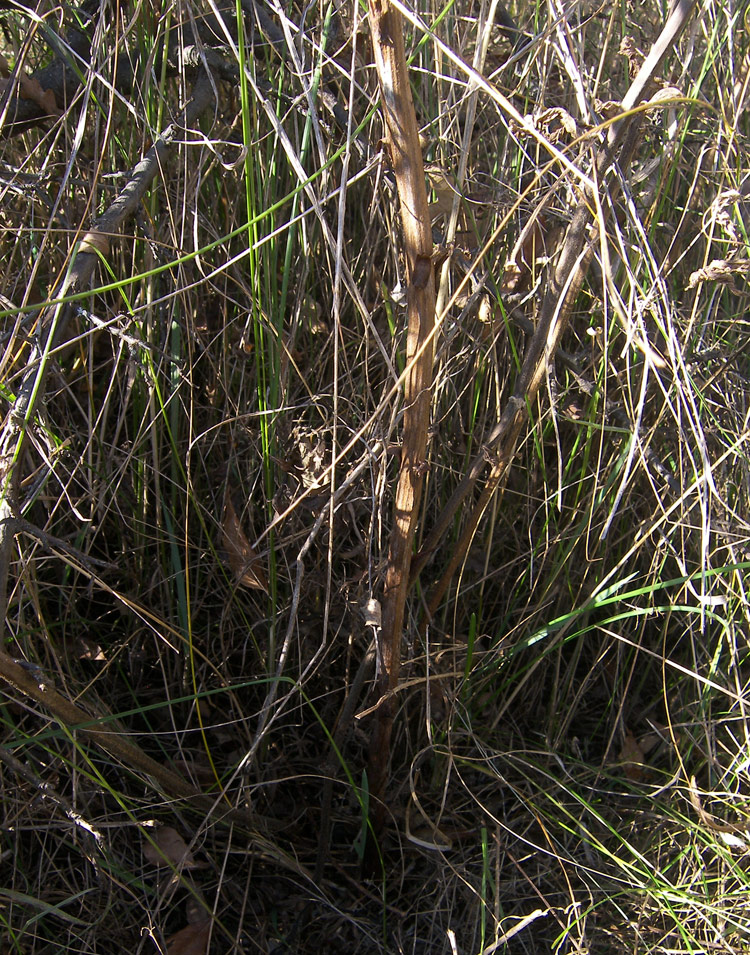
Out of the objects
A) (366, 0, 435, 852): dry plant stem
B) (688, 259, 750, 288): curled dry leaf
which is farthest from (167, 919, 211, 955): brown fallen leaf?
(688, 259, 750, 288): curled dry leaf

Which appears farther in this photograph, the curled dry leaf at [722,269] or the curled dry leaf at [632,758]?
the curled dry leaf at [632,758]

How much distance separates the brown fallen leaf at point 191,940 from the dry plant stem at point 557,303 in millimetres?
574

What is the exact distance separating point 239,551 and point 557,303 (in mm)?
619

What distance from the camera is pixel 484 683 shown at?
126cm

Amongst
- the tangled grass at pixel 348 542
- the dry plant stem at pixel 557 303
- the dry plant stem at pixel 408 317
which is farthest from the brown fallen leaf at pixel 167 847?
the dry plant stem at pixel 557 303

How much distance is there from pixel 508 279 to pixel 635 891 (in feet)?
2.93

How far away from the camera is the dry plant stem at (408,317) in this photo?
75 cm

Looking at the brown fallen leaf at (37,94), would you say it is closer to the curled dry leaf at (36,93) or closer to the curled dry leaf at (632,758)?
the curled dry leaf at (36,93)

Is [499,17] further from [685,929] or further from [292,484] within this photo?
[685,929]

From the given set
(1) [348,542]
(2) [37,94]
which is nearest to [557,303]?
(1) [348,542]

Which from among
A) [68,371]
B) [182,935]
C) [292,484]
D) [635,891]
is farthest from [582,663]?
[68,371]

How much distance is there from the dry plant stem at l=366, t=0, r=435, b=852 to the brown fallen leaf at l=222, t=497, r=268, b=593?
276 mm

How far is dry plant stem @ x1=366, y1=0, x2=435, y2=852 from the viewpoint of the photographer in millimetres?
752

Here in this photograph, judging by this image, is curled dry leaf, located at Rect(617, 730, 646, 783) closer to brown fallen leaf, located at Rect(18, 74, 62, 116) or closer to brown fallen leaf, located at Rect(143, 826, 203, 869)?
brown fallen leaf, located at Rect(143, 826, 203, 869)
